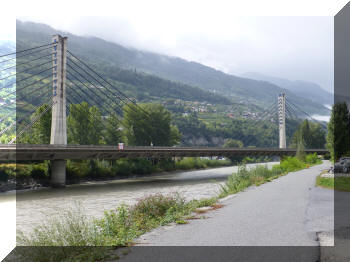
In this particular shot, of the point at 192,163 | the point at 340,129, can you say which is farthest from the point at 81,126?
the point at 340,129

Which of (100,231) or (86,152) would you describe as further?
(86,152)

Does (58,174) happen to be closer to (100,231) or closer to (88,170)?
(88,170)

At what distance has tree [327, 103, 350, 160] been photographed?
3966 cm

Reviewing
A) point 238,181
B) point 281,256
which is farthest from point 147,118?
point 281,256

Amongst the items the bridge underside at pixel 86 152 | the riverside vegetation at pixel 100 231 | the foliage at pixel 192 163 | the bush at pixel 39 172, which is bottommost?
the foliage at pixel 192 163

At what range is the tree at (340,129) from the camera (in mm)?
39656

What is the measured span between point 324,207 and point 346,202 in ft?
5.66

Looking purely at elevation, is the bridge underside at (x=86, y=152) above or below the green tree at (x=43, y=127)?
below

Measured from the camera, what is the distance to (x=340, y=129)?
131 feet

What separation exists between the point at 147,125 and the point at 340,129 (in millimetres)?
55554

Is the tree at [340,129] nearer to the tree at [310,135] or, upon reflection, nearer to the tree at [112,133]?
the tree at [112,133]

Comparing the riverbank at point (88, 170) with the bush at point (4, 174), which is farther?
the riverbank at point (88, 170)

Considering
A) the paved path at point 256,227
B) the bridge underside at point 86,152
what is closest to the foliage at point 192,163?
the bridge underside at point 86,152

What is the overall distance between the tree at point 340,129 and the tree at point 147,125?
51451mm
